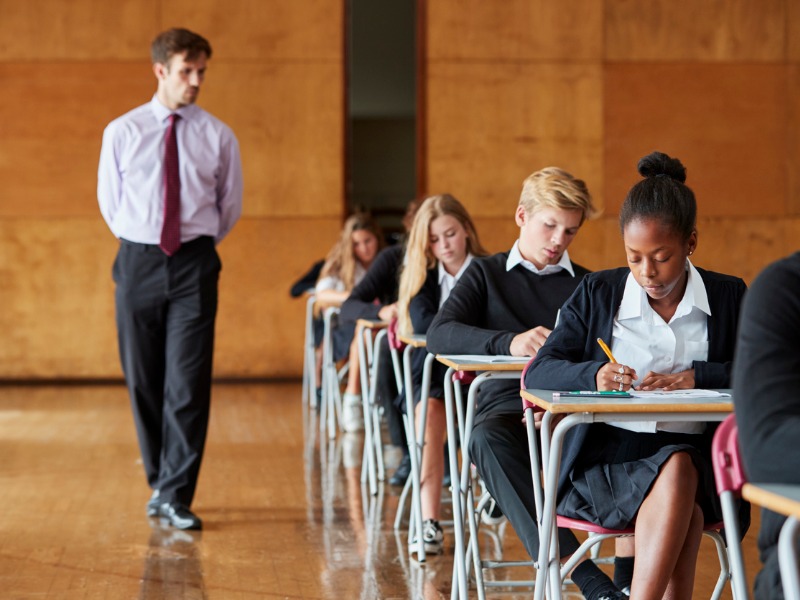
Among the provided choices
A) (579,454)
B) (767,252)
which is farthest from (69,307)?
(579,454)

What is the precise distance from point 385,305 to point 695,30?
5205 mm

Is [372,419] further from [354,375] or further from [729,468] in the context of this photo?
[729,468]

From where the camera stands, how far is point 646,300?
2396 millimetres

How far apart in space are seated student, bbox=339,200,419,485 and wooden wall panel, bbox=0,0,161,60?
4.41 metres

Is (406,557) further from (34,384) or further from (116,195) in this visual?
(34,384)

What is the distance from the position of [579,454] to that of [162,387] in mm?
2257

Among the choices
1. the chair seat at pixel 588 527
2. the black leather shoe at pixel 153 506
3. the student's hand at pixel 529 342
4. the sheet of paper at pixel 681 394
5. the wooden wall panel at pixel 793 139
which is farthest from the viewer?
the wooden wall panel at pixel 793 139

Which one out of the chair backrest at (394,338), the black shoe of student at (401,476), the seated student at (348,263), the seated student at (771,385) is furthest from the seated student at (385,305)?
the seated student at (771,385)

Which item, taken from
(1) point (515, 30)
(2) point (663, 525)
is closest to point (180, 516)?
(2) point (663, 525)

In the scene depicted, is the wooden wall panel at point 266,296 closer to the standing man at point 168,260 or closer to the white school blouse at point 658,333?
the standing man at point 168,260

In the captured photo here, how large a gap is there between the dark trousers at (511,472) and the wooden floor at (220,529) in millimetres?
616

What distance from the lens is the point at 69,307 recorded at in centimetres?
886

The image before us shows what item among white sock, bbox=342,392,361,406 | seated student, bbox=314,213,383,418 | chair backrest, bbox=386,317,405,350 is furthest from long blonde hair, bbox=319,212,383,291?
chair backrest, bbox=386,317,405,350

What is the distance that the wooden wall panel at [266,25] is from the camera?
8805 mm
